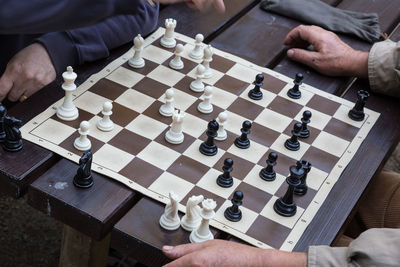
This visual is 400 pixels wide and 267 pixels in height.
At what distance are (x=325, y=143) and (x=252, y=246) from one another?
630mm

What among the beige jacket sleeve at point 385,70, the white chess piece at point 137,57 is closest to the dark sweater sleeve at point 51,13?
the white chess piece at point 137,57

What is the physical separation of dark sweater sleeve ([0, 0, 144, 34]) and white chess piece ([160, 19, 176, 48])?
54 centimetres

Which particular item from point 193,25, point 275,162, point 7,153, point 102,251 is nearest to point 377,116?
point 275,162

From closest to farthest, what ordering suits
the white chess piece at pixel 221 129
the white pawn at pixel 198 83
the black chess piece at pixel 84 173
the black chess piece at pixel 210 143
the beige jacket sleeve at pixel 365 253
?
the beige jacket sleeve at pixel 365 253 → the black chess piece at pixel 84 173 → the black chess piece at pixel 210 143 → the white chess piece at pixel 221 129 → the white pawn at pixel 198 83

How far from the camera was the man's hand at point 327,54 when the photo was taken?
272 centimetres

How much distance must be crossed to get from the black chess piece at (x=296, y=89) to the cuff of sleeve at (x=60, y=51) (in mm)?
832

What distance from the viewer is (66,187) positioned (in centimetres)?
195

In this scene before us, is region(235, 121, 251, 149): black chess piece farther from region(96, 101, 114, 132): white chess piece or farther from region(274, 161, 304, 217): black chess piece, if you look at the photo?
region(96, 101, 114, 132): white chess piece

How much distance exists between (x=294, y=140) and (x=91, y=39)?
2.87 feet

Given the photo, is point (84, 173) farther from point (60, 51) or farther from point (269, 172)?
point (60, 51)

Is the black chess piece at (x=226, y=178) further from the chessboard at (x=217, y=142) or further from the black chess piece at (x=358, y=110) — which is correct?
the black chess piece at (x=358, y=110)

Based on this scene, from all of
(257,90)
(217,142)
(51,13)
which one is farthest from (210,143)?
(51,13)

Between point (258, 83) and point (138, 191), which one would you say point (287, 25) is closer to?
point (258, 83)

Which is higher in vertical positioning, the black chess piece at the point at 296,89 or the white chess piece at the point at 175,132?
the white chess piece at the point at 175,132
